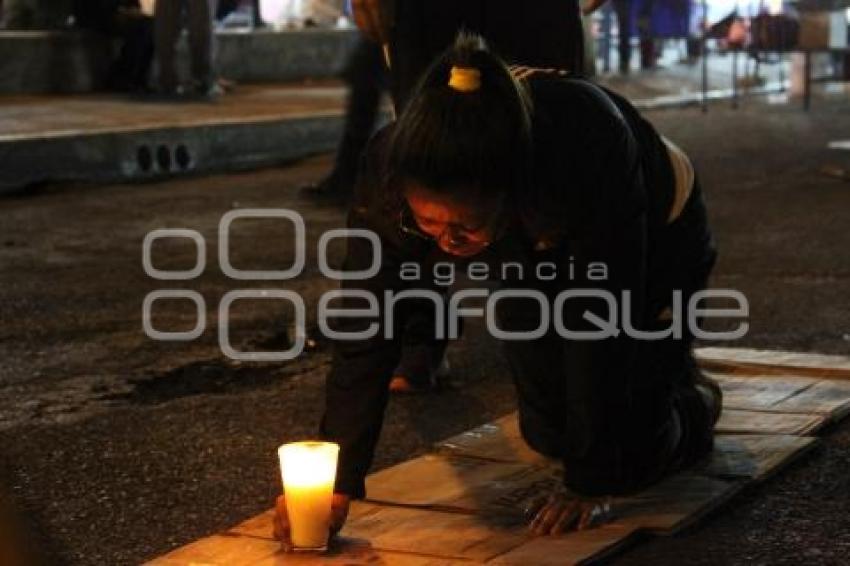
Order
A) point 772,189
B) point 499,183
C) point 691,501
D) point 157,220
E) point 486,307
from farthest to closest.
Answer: point 772,189
point 157,220
point 486,307
point 691,501
point 499,183

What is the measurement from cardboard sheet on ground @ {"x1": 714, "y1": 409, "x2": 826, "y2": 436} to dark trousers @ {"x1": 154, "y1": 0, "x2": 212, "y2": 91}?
895 centimetres

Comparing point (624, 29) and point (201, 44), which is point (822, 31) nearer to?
point (624, 29)

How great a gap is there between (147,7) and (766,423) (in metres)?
10.7

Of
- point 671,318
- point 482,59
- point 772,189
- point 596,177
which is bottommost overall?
point 772,189

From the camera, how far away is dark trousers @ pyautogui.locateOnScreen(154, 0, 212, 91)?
42.1 feet

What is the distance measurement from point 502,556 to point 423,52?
176cm

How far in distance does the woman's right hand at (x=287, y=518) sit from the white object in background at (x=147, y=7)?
1047 centimetres

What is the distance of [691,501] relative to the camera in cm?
371

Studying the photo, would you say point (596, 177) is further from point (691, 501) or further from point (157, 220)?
point (157, 220)

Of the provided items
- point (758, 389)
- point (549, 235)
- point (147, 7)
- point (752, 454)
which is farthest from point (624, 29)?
point (549, 235)

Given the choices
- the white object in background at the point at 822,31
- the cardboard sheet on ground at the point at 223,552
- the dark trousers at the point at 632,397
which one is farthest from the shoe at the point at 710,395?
the white object in background at the point at 822,31

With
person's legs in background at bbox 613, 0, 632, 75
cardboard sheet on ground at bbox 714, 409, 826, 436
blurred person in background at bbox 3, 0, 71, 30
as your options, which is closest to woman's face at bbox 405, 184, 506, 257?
cardboard sheet on ground at bbox 714, 409, 826, 436

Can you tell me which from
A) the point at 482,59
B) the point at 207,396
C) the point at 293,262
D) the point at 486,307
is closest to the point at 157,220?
the point at 293,262

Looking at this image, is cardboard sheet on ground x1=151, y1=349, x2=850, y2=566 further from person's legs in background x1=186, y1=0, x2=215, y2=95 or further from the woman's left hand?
person's legs in background x1=186, y1=0, x2=215, y2=95
